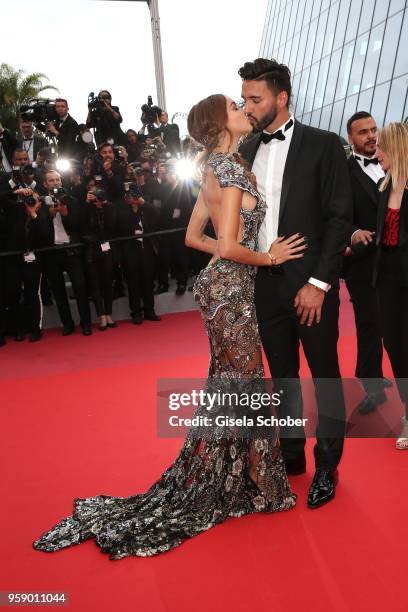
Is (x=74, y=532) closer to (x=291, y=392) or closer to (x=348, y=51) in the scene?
(x=291, y=392)

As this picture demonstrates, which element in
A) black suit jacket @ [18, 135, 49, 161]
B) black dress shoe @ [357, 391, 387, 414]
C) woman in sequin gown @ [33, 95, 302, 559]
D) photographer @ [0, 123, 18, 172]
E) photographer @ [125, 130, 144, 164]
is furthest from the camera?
photographer @ [125, 130, 144, 164]

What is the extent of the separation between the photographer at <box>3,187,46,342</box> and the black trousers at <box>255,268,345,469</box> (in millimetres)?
3774

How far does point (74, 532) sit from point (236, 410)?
81cm

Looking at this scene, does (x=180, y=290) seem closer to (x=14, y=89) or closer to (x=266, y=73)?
(x=266, y=73)

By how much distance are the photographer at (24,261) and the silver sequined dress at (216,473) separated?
365 centimetres

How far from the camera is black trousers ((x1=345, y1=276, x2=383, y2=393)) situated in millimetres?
3385

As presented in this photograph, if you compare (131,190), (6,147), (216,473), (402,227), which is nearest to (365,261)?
(402,227)

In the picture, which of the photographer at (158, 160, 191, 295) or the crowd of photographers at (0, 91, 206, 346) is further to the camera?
the photographer at (158, 160, 191, 295)

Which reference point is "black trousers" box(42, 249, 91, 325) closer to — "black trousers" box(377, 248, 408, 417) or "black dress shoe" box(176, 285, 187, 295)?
"black dress shoe" box(176, 285, 187, 295)

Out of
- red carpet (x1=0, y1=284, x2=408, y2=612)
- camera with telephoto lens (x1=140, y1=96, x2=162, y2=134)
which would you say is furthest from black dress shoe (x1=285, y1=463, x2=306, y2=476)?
camera with telephoto lens (x1=140, y1=96, x2=162, y2=134)

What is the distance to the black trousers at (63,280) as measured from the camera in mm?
5793

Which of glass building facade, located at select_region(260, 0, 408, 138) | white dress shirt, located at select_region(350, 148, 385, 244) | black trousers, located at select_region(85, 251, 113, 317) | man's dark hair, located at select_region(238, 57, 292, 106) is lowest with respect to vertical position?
black trousers, located at select_region(85, 251, 113, 317)

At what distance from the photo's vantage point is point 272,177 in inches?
91.0

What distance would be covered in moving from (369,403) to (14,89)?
67.2 ft
